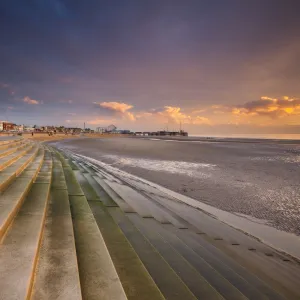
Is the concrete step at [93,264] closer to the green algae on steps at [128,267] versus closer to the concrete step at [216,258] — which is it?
the green algae on steps at [128,267]

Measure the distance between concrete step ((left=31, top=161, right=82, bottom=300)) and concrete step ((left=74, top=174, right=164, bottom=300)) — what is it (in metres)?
0.54

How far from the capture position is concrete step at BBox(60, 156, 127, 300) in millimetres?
2029

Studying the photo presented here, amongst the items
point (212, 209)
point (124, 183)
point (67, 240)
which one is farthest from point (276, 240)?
point (124, 183)

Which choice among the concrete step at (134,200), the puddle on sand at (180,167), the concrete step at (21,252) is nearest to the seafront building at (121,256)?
the concrete step at (21,252)

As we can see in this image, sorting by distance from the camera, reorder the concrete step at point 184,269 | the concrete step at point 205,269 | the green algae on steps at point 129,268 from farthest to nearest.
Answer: the concrete step at point 205,269 → the concrete step at point 184,269 → the green algae on steps at point 129,268

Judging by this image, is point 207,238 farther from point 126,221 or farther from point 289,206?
point 289,206

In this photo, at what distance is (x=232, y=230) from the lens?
4.74 meters

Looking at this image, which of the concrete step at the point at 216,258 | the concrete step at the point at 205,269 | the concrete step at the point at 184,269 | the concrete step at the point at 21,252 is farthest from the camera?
the concrete step at the point at 216,258

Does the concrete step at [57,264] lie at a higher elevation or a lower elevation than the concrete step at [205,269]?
higher

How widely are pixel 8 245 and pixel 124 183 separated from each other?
616 cm

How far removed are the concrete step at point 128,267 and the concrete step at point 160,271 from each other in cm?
18

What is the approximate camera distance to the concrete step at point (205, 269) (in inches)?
102

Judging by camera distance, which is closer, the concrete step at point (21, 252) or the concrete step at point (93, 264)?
the concrete step at point (21, 252)

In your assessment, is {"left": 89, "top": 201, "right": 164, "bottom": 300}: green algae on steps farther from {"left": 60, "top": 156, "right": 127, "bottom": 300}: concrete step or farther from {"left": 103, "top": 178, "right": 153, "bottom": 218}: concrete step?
{"left": 103, "top": 178, "right": 153, "bottom": 218}: concrete step
